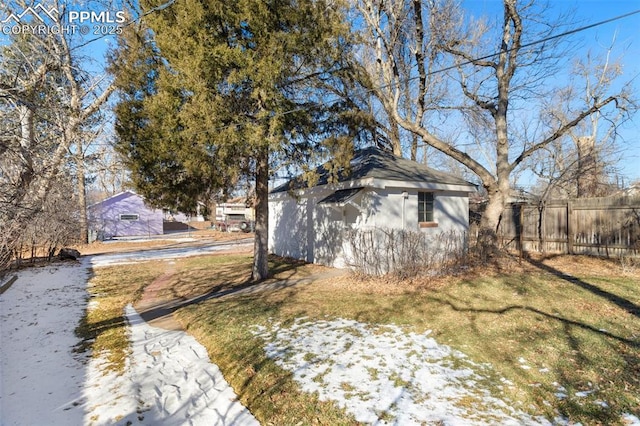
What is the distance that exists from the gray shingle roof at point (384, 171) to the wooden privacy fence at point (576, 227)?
2.90 meters

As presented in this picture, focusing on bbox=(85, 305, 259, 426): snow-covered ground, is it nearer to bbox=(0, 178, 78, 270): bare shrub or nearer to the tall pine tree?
the tall pine tree

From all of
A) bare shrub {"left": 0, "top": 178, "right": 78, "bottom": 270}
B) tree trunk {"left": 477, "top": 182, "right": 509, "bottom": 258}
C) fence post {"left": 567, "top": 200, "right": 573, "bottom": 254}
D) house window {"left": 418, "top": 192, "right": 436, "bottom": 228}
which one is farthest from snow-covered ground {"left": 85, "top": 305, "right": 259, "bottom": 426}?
fence post {"left": 567, "top": 200, "right": 573, "bottom": 254}

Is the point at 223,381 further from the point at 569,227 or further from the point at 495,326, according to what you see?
the point at 569,227

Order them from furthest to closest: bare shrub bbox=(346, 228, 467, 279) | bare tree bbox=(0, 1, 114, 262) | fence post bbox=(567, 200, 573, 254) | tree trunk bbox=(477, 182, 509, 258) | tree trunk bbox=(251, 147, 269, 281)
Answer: fence post bbox=(567, 200, 573, 254), tree trunk bbox=(477, 182, 509, 258), tree trunk bbox=(251, 147, 269, 281), bare shrub bbox=(346, 228, 467, 279), bare tree bbox=(0, 1, 114, 262)

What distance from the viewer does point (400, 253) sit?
27.9ft

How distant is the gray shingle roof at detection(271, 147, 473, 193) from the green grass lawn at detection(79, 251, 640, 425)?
307 cm

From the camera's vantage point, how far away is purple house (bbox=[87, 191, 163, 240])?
27.8 metres

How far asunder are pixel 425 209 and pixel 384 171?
200cm

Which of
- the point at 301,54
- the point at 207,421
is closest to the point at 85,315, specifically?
the point at 207,421

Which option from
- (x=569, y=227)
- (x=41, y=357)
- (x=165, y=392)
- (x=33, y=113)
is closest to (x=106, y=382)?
(x=165, y=392)

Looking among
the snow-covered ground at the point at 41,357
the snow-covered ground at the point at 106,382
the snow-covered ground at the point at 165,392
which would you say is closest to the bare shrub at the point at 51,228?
the snow-covered ground at the point at 41,357

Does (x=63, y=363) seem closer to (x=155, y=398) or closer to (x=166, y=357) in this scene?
(x=166, y=357)

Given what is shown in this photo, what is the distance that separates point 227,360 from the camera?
4.35 meters

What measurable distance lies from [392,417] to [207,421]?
1.65 m
